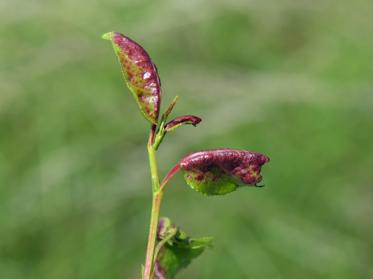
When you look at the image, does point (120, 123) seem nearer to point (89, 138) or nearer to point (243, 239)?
point (89, 138)

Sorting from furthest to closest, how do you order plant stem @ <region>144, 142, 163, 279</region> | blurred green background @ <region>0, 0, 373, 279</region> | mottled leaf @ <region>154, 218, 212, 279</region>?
blurred green background @ <region>0, 0, 373, 279</region>
mottled leaf @ <region>154, 218, 212, 279</region>
plant stem @ <region>144, 142, 163, 279</region>

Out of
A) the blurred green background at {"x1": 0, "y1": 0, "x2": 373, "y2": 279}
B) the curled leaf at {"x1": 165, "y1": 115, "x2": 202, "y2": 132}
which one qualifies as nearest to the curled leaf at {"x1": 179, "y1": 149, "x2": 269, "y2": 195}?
the curled leaf at {"x1": 165, "y1": 115, "x2": 202, "y2": 132}

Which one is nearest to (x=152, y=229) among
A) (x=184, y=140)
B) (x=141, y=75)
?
(x=141, y=75)

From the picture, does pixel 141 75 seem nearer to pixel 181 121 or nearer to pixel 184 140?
pixel 181 121

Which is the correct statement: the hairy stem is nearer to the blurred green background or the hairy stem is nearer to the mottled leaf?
the mottled leaf

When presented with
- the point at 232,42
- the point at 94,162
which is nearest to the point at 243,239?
the point at 94,162

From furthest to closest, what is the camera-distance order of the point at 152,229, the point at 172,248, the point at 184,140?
the point at 184,140, the point at 172,248, the point at 152,229
